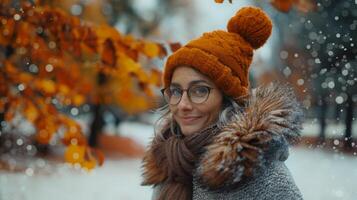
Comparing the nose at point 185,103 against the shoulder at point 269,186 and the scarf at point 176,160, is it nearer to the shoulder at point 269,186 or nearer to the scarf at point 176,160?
the scarf at point 176,160

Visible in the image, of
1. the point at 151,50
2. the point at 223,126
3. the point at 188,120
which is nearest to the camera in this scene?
the point at 223,126

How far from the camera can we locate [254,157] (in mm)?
2004

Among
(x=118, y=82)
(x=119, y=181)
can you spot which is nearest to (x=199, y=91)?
(x=119, y=181)

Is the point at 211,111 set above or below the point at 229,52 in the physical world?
below

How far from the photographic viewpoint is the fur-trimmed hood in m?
2.02

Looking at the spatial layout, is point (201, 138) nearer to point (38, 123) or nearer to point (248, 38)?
point (248, 38)

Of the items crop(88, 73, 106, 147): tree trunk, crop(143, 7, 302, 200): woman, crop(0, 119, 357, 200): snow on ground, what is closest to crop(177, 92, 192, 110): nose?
crop(143, 7, 302, 200): woman

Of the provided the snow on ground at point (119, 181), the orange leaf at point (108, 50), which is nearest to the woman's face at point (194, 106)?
the orange leaf at point (108, 50)

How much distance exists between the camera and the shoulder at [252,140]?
2.02 m

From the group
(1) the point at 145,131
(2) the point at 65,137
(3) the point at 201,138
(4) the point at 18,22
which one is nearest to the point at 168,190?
(3) the point at 201,138

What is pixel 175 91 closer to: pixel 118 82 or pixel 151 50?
pixel 151 50

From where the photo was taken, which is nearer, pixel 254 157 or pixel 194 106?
pixel 254 157

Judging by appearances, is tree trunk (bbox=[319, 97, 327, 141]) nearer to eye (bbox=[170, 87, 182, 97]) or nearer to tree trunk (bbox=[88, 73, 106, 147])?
eye (bbox=[170, 87, 182, 97])

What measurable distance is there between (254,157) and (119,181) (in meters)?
11.0
